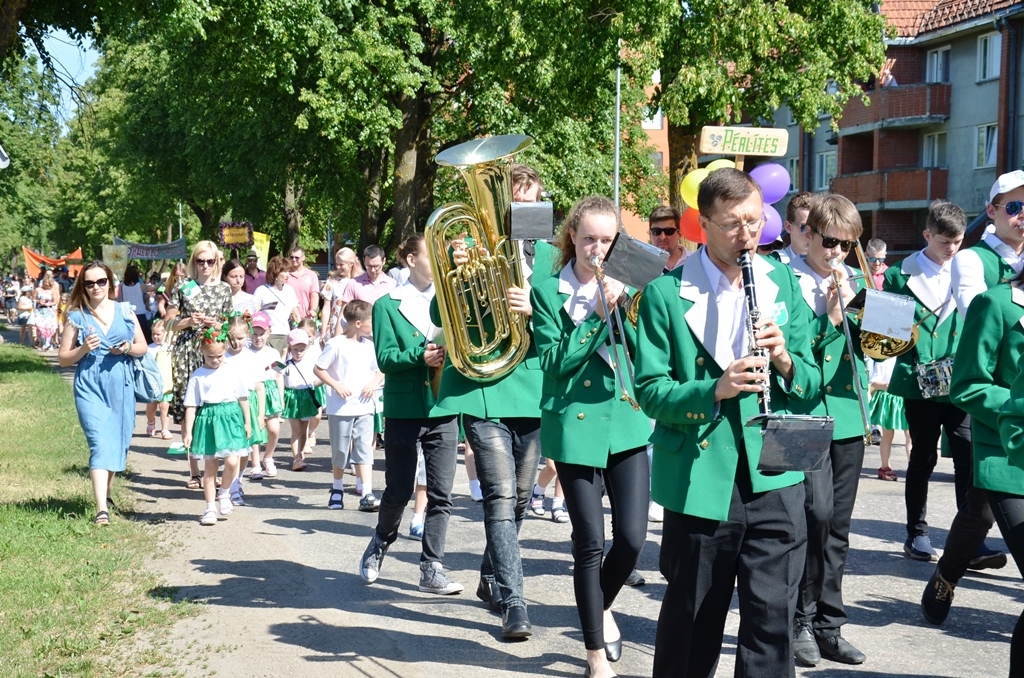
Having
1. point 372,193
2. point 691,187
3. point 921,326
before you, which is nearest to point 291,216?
point 372,193

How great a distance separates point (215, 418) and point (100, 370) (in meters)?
0.91

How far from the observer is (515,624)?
232 inches

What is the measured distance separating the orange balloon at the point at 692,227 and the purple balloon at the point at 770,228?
2.46 feet

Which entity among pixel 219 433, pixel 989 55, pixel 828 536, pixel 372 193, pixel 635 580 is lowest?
pixel 635 580

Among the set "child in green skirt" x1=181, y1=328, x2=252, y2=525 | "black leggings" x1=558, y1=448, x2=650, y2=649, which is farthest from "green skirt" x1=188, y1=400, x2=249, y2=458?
"black leggings" x1=558, y1=448, x2=650, y2=649

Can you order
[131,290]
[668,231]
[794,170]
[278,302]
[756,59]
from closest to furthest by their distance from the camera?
[668,231] → [278,302] → [756,59] → [131,290] → [794,170]

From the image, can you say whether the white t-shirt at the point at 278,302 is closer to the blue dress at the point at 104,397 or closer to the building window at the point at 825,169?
the blue dress at the point at 104,397

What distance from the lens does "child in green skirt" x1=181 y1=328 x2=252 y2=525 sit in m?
9.34

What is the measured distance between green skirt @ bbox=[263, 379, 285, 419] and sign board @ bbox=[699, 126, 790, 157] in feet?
17.3

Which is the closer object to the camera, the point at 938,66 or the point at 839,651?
the point at 839,651

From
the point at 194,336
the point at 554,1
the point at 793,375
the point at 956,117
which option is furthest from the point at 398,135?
the point at 793,375

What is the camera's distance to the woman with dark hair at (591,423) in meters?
5.18

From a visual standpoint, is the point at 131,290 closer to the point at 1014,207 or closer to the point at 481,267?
the point at 481,267

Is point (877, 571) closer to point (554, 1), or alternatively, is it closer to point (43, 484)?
point (43, 484)
